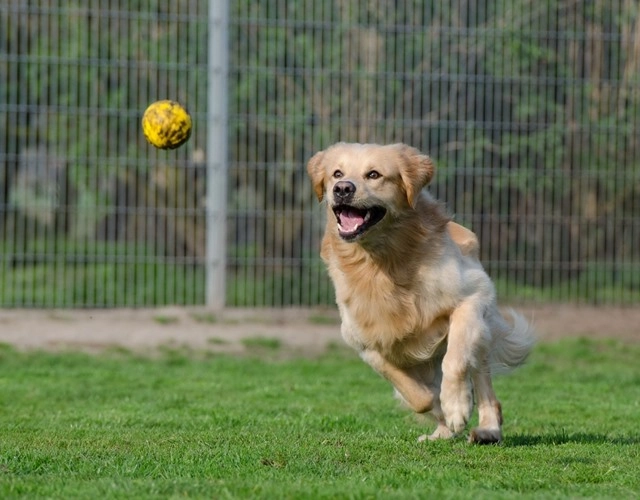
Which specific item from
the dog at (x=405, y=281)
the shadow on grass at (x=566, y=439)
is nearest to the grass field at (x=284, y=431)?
the shadow on grass at (x=566, y=439)

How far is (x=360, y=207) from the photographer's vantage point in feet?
21.1

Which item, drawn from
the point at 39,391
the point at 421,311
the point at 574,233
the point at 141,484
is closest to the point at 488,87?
the point at 574,233

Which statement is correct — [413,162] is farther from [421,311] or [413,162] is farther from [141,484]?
[141,484]

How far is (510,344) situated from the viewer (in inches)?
275

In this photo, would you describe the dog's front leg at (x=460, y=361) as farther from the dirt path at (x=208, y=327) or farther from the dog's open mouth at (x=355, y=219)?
the dirt path at (x=208, y=327)

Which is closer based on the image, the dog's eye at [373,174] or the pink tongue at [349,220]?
the pink tongue at [349,220]

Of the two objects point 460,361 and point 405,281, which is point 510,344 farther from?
point 460,361

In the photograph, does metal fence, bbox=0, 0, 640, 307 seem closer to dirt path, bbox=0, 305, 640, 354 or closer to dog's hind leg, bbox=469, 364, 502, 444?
dirt path, bbox=0, 305, 640, 354

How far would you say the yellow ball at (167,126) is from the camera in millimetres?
8359

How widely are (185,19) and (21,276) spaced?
3.01 m

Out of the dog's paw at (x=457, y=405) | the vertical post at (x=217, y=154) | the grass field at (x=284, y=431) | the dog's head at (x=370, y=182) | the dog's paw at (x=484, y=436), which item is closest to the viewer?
the grass field at (x=284, y=431)

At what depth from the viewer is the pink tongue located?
6.43 meters

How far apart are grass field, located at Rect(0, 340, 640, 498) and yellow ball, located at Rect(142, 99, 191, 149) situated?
5.67 ft

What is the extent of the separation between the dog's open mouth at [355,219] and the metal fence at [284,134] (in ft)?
20.2
